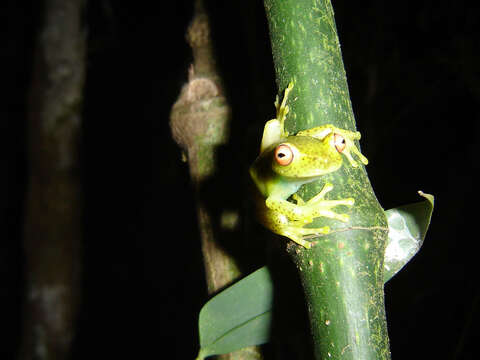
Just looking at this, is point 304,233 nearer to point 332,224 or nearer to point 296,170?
point 332,224

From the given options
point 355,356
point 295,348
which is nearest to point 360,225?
point 355,356

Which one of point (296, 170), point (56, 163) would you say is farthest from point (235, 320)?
point (56, 163)

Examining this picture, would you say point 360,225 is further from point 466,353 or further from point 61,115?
point 61,115

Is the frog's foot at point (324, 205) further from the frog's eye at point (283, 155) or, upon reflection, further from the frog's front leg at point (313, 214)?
the frog's eye at point (283, 155)

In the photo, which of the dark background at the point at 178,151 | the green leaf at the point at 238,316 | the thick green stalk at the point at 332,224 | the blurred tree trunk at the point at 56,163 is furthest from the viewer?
the blurred tree trunk at the point at 56,163

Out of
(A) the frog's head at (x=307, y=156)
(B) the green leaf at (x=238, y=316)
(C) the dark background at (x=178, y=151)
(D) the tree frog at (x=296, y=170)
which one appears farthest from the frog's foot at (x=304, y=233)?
(C) the dark background at (x=178, y=151)

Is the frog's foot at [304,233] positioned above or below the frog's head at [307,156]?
below

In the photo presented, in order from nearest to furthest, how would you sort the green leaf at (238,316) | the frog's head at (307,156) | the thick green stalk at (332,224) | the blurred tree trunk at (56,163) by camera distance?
the thick green stalk at (332,224) < the frog's head at (307,156) < the green leaf at (238,316) < the blurred tree trunk at (56,163)
